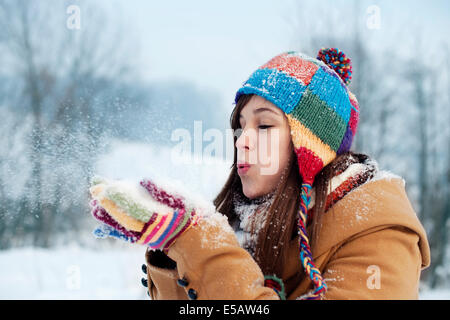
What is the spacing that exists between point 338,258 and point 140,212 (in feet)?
2.31

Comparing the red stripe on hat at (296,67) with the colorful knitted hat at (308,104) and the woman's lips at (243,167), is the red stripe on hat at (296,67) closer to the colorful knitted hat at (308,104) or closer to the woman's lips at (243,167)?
the colorful knitted hat at (308,104)

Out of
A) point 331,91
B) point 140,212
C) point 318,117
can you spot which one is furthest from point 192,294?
point 331,91

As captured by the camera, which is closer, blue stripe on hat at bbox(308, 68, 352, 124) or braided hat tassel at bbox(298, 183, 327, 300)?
braided hat tassel at bbox(298, 183, 327, 300)

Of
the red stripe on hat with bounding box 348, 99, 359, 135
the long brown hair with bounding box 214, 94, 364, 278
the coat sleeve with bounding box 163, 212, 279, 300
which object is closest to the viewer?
the coat sleeve with bounding box 163, 212, 279, 300

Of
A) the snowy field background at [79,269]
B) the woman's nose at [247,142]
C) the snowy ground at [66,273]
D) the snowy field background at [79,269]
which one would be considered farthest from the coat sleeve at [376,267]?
the snowy ground at [66,273]

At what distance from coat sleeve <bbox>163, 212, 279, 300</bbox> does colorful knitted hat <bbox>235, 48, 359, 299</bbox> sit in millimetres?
368

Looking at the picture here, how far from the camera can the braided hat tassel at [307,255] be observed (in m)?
1.08

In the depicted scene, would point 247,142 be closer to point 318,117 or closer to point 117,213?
point 318,117

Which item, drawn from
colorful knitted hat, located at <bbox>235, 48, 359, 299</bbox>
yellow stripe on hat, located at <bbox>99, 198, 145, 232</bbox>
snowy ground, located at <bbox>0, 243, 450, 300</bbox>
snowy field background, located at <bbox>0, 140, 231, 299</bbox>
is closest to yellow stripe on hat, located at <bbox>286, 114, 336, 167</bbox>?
colorful knitted hat, located at <bbox>235, 48, 359, 299</bbox>

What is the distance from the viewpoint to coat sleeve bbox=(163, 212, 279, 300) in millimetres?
1021

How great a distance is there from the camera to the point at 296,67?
1.46 meters

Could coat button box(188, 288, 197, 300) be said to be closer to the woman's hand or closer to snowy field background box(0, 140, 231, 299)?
the woman's hand
